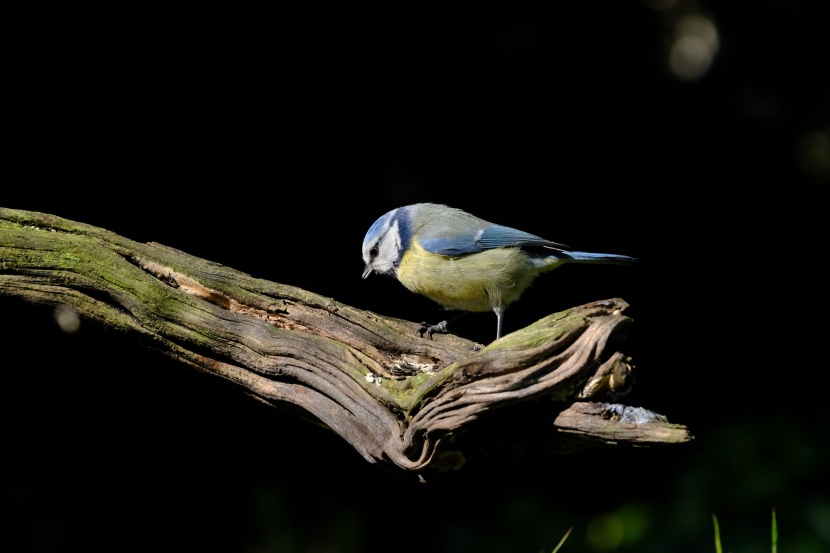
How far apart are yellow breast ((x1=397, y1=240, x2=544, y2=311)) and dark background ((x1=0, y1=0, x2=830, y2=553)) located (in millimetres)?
1198

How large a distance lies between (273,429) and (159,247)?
2130 mm

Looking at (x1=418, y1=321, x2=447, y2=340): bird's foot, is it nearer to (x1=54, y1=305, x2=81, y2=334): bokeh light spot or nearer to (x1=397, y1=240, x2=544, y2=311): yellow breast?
(x1=397, y1=240, x2=544, y2=311): yellow breast

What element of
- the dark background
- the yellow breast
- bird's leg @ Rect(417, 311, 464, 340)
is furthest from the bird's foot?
the dark background

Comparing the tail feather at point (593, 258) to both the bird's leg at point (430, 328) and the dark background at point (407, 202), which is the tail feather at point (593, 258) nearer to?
the bird's leg at point (430, 328)

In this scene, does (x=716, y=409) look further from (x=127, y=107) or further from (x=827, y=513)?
(x=127, y=107)

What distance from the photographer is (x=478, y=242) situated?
135 inches

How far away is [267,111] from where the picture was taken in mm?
4512

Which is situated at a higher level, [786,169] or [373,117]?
[373,117]

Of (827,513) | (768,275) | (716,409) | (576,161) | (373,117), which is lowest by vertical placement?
(827,513)

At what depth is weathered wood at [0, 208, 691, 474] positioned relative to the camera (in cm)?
200

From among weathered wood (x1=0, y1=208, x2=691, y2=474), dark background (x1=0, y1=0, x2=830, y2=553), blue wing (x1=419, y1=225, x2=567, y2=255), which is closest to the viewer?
weathered wood (x1=0, y1=208, x2=691, y2=474)

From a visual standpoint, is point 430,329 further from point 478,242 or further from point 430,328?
point 478,242

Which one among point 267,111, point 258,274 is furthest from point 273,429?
point 267,111

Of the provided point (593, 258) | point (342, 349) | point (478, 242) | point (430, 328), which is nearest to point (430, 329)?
point (430, 328)
